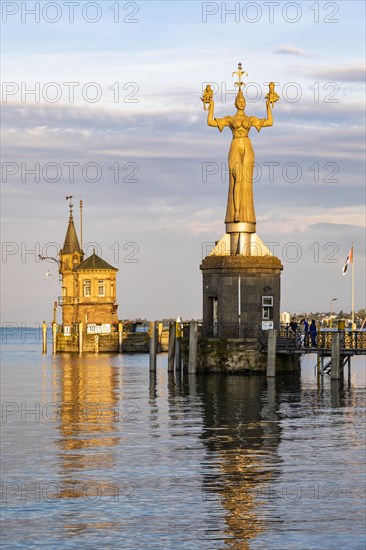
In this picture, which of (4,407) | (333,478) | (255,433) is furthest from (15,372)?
(333,478)

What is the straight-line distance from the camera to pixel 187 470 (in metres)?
30.0

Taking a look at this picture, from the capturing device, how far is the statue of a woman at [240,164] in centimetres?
6116

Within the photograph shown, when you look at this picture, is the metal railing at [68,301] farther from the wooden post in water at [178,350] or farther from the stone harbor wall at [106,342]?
the wooden post in water at [178,350]

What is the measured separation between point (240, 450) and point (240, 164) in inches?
1182

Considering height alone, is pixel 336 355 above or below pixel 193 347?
below

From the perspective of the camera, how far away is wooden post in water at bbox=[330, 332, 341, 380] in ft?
176

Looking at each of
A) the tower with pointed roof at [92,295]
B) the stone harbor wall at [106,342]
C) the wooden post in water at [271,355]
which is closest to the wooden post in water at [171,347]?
the wooden post in water at [271,355]

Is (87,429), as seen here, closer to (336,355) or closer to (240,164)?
→ (336,355)

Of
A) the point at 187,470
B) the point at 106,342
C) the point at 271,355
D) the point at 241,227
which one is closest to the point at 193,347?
the point at 271,355

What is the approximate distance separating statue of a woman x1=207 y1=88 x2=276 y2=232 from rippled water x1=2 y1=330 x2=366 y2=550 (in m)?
11.9

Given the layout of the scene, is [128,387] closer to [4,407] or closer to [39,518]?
[4,407]

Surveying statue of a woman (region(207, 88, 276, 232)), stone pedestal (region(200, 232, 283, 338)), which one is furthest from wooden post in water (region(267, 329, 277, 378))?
statue of a woman (region(207, 88, 276, 232))

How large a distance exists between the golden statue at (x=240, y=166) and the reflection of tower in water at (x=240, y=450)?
10.4 m

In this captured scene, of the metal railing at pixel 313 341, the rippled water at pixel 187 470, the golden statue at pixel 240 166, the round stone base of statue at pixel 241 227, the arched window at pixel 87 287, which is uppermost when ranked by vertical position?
the golden statue at pixel 240 166
